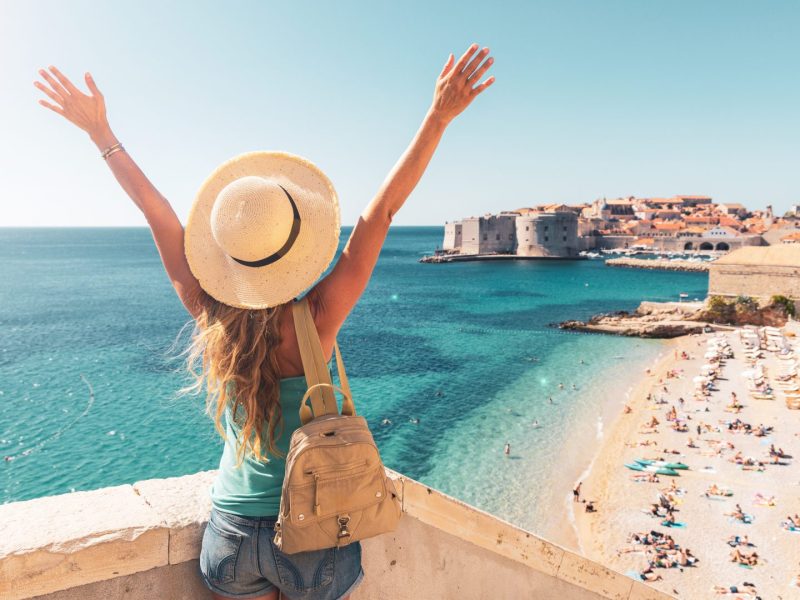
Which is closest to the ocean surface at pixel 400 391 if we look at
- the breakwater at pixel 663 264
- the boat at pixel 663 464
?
the boat at pixel 663 464

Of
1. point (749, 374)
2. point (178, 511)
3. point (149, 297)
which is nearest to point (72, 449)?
point (178, 511)

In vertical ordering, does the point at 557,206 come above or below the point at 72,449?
above

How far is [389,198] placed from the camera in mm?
1441

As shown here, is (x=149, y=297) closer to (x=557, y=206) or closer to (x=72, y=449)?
(x=72, y=449)

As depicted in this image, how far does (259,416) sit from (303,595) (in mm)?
459

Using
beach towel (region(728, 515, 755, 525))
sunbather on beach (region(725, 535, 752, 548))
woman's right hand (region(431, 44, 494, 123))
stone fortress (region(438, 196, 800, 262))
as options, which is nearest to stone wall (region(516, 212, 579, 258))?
stone fortress (region(438, 196, 800, 262))

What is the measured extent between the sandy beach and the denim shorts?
9.75 m

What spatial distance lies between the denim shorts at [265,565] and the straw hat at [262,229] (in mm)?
587

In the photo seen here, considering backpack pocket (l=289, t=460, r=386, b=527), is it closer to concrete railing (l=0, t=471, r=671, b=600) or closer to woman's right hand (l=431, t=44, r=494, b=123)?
concrete railing (l=0, t=471, r=671, b=600)

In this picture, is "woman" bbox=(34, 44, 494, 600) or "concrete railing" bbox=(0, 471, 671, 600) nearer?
"woman" bbox=(34, 44, 494, 600)

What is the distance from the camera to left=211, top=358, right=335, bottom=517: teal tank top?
142 cm

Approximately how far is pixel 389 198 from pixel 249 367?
559 millimetres

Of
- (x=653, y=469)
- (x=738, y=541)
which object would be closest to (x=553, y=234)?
(x=653, y=469)

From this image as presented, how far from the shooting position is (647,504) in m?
12.0
